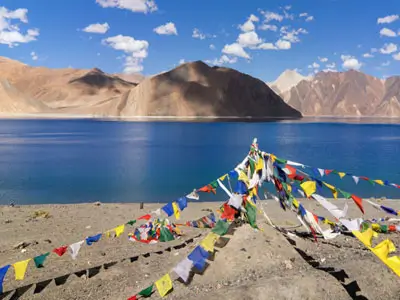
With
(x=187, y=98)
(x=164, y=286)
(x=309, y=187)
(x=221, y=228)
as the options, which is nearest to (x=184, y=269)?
(x=164, y=286)

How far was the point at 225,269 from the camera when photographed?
741cm

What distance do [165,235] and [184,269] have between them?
3.94 meters

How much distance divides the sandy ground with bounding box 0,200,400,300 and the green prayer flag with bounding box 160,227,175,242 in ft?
0.72

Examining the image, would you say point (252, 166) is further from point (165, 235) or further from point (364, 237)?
point (364, 237)

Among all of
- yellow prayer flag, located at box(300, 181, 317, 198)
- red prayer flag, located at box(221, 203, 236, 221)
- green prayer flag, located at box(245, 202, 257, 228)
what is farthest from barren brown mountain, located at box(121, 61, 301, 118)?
yellow prayer flag, located at box(300, 181, 317, 198)

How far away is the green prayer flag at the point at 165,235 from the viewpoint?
10742 millimetres

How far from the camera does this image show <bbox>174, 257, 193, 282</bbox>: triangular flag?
22.6ft

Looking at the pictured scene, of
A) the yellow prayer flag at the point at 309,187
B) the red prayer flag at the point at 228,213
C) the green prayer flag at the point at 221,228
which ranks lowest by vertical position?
the green prayer flag at the point at 221,228

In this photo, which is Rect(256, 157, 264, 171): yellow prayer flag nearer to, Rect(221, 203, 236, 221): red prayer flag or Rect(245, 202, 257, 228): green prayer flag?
Rect(245, 202, 257, 228): green prayer flag

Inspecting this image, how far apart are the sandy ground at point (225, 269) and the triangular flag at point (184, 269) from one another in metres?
0.24

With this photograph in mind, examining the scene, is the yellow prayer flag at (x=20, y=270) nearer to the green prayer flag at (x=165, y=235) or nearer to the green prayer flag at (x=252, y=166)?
the green prayer flag at (x=165, y=235)

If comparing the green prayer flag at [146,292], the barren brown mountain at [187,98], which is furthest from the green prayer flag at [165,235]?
the barren brown mountain at [187,98]

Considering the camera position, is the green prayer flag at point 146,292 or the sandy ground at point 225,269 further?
the green prayer flag at point 146,292

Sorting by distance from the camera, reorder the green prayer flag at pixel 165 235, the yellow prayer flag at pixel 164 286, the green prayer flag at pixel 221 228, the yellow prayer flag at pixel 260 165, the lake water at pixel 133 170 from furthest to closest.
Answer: the lake water at pixel 133 170, the green prayer flag at pixel 165 235, the yellow prayer flag at pixel 260 165, the green prayer flag at pixel 221 228, the yellow prayer flag at pixel 164 286
